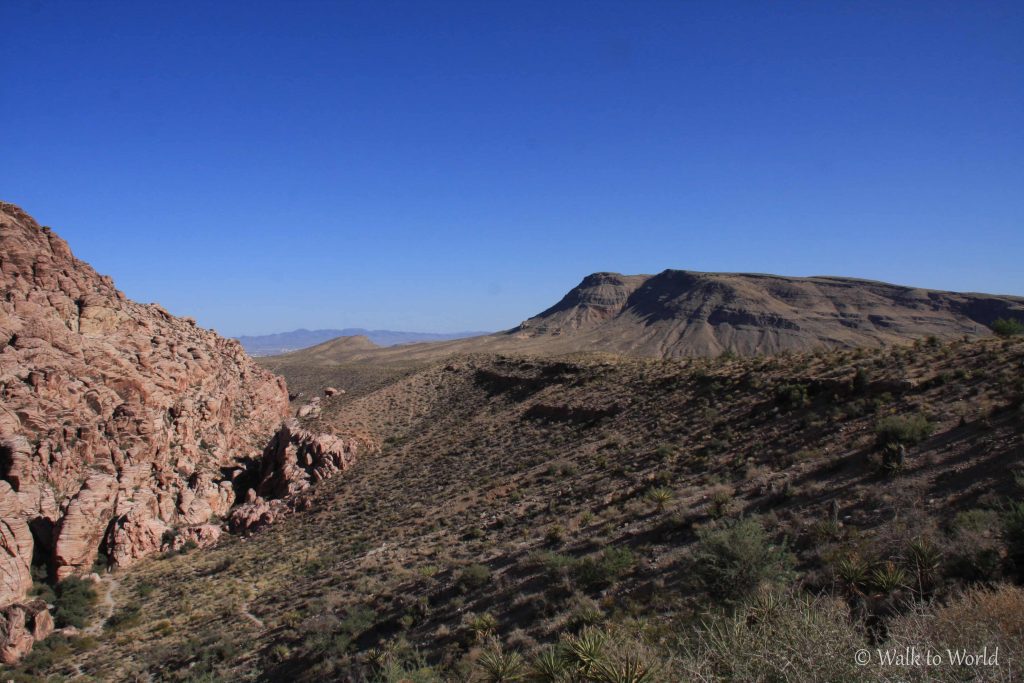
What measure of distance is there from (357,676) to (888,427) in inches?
586

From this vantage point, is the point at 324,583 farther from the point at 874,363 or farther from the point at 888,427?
the point at 874,363

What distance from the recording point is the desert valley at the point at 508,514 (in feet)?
25.0

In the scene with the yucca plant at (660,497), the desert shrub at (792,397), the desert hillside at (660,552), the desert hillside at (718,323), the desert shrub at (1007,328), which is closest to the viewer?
the desert hillside at (660,552)

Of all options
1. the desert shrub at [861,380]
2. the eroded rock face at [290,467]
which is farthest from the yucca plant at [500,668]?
the eroded rock face at [290,467]

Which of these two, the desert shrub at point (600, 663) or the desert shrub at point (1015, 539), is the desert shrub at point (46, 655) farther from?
the desert shrub at point (1015, 539)

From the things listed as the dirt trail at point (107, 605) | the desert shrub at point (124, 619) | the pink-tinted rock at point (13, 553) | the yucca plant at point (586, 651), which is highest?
the yucca plant at point (586, 651)

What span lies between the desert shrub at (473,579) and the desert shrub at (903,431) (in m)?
11.4

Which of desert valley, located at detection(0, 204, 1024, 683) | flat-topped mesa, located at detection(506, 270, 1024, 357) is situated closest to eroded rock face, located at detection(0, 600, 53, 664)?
desert valley, located at detection(0, 204, 1024, 683)

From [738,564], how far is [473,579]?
6.90 metres

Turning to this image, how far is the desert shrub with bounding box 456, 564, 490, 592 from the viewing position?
1306cm

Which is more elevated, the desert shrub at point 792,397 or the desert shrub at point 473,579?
the desert shrub at point 792,397

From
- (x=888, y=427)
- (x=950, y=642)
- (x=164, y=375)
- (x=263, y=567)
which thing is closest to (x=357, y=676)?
(x=950, y=642)

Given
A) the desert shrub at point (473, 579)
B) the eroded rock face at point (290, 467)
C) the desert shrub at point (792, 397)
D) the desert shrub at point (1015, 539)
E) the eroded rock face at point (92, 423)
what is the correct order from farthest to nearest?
the eroded rock face at point (290, 467)
the eroded rock face at point (92, 423)
the desert shrub at point (792, 397)
the desert shrub at point (473, 579)
the desert shrub at point (1015, 539)

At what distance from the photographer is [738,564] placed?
905 cm
